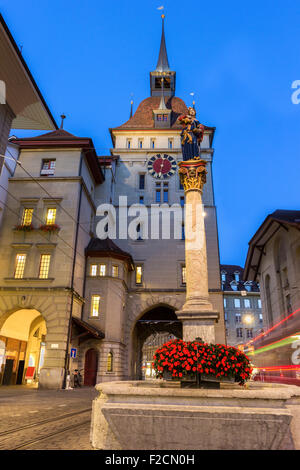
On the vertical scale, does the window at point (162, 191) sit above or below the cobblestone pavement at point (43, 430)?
above

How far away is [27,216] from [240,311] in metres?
46.6

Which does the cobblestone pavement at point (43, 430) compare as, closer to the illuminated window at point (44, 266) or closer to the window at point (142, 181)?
the illuminated window at point (44, 266)

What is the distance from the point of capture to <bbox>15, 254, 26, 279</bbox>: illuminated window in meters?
25.0

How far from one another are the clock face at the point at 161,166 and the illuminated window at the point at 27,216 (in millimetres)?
16207

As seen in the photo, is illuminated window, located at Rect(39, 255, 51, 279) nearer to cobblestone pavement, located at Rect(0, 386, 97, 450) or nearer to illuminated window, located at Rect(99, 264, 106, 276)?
illuminated window, located at Rect(99, 264, 106, 276)

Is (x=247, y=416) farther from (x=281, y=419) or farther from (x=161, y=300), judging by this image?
(x=161, y=300)

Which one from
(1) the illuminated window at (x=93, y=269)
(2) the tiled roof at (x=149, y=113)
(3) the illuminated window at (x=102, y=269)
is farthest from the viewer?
(2) the tiled roof at (x=149, y=113)

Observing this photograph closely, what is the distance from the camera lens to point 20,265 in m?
25.3

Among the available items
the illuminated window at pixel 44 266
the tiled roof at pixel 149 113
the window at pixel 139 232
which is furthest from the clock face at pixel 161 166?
the illuminated window at pixel 44 266

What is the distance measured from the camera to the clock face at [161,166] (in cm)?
3828

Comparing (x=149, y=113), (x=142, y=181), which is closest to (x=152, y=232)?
(x=142, y=181)

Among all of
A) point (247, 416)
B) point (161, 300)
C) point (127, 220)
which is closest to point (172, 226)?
point (127, 220)
